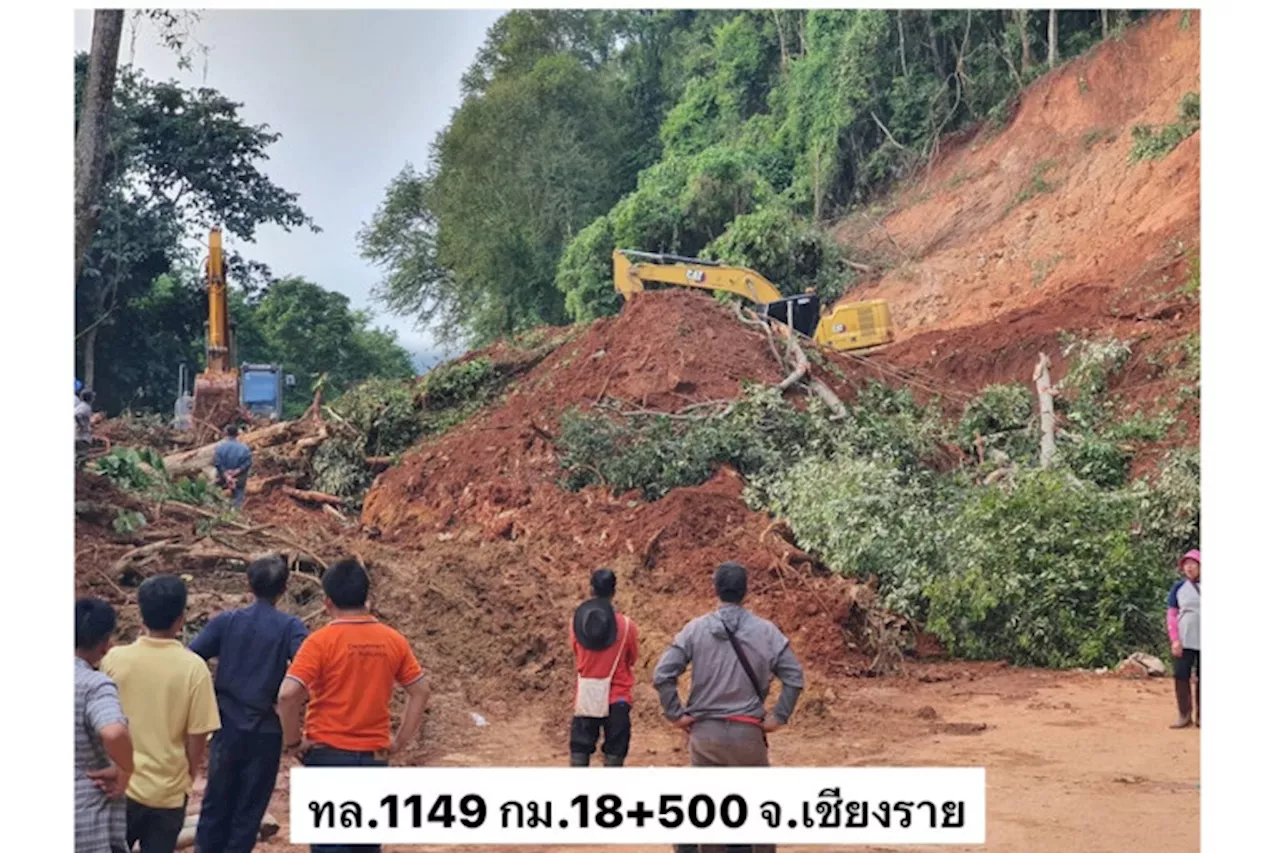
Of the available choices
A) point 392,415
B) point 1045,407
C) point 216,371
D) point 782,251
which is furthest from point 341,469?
point 782,251

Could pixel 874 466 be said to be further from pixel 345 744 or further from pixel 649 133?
pixel 649 133

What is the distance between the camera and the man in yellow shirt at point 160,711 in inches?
185

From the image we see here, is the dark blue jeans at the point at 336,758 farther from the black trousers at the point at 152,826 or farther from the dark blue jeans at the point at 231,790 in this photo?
the black trousers at the point at 152,826

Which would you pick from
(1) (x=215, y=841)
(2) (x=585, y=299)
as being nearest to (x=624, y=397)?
(1) (x=215, y=841)

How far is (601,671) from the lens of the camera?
6324mm

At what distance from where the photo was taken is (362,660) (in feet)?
16.4

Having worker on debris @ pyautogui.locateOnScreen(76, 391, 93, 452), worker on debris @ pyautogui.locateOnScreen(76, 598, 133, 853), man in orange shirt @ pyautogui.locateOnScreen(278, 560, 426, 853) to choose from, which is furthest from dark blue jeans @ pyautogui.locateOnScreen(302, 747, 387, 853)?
worker on debris @ pyautogui.locateOnScreen(76, 391, 93, 452)

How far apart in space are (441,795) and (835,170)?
2801cm

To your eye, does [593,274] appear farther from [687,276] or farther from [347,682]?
[347,682]

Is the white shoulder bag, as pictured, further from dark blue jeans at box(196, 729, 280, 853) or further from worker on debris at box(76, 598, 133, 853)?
worker on debris at box(76, 598, 133, 853)

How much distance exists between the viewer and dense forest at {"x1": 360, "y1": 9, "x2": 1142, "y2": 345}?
2805 cm

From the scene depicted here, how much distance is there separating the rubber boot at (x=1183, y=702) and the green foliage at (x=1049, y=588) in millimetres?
1675

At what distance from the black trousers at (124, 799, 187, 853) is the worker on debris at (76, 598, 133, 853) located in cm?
18

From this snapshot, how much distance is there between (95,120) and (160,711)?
4919 millimetres
